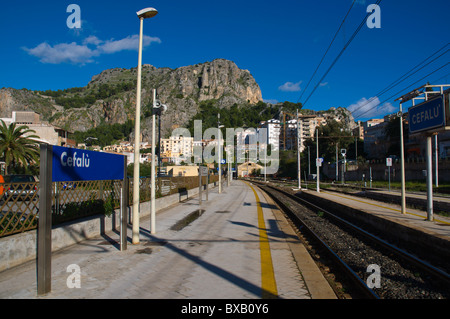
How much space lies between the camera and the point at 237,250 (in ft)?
24.1

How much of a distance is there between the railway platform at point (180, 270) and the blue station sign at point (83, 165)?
1.67 metres

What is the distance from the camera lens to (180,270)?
18.7 ft

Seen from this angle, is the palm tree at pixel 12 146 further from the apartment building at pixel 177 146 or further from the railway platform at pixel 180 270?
the apartment building at pixel 177 146

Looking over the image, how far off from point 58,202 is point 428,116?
37.4ft

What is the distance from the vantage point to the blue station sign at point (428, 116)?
9680mm

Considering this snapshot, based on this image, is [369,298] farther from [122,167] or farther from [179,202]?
[179,202]

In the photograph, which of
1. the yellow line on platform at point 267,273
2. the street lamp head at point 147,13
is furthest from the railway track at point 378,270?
the street lamp head at point 147,13

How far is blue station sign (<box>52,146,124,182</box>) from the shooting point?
15.5 ft

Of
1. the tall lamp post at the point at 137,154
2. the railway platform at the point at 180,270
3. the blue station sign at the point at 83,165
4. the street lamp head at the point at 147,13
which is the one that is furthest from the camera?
the street lamp head at the point at 147,13

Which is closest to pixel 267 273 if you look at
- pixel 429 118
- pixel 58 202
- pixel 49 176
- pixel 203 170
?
pixel 49 176

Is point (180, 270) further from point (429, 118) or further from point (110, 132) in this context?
point (110, 132)

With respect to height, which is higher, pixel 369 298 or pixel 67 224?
pixel 67 224
